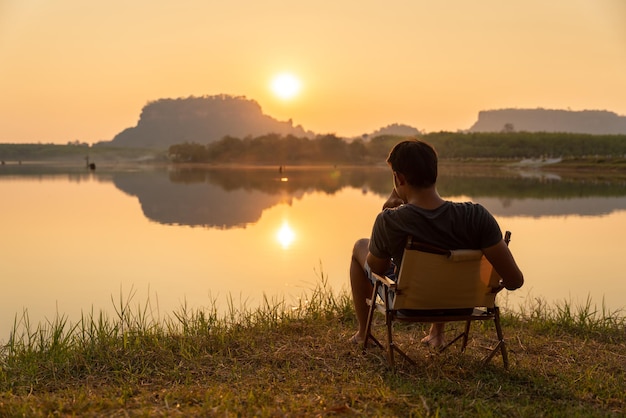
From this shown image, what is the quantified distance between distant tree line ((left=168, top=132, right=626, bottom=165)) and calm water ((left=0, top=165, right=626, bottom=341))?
86.1 meters

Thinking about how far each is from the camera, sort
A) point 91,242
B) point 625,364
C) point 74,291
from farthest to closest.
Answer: point 91,242, point 74,291, point 625,364

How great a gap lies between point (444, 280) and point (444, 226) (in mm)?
358

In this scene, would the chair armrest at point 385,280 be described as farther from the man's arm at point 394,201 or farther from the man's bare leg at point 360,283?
the man's arm at point 394,201

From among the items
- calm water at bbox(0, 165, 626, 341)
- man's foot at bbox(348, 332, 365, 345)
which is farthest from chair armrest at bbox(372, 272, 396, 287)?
calm water at bbox(0, 165, 626, 341)

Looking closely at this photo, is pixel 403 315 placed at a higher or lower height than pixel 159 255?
higher

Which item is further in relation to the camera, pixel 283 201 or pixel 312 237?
pixel 283 201

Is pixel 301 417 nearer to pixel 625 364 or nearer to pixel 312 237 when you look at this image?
pixel 625 364

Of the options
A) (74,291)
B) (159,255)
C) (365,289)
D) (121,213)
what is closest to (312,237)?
(159,255)

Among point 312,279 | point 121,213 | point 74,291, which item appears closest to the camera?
point 74,291

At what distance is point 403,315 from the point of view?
4023 millimetres

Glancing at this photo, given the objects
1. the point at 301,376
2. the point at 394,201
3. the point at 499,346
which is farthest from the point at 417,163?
the point at 301,376

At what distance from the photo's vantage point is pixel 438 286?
3.88 m

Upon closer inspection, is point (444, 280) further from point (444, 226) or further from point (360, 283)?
point (360, 283)

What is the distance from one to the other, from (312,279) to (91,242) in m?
6.60
